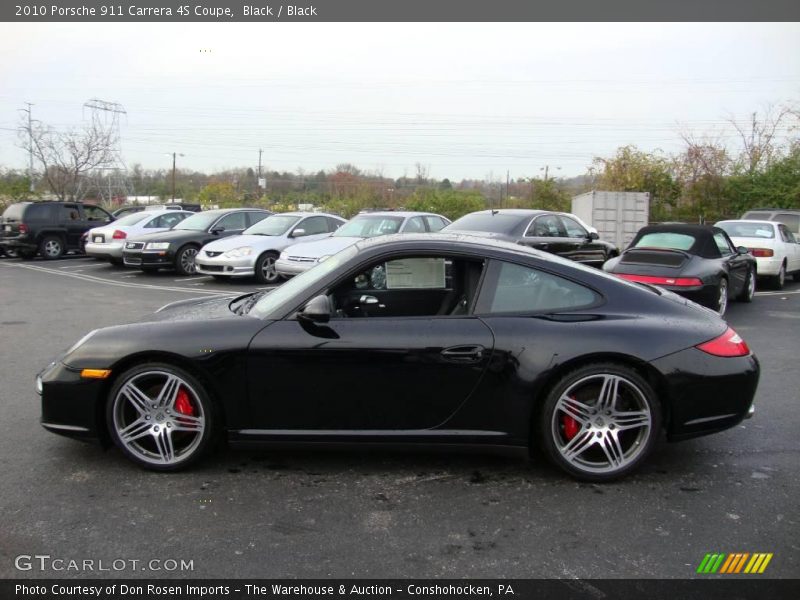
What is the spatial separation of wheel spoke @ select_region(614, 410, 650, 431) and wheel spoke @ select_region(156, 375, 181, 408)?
99.1 inches

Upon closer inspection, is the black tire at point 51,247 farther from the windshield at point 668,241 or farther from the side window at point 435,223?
the windshield at point 668,241

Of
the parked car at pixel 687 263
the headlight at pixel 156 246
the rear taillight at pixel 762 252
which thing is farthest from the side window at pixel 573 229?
the headlight at pixel 156 246

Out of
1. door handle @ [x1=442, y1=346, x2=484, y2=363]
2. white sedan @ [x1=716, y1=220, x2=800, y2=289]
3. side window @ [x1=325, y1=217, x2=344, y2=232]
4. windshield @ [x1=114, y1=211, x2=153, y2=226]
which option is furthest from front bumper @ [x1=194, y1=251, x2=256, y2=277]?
door handle @ [x1=442, y1=346, x2=484, y2=363]

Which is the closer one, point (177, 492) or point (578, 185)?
point (177, 492)

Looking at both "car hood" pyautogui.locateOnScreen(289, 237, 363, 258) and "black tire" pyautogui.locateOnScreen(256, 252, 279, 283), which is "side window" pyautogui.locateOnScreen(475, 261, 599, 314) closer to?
"car hood" pyautogui.locateOnScreen(289, 237, 363, 258)

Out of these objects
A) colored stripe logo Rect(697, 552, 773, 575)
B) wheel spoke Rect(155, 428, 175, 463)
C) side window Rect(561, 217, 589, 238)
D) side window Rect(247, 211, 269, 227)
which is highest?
side window Rect(247, 211, 269, 227)

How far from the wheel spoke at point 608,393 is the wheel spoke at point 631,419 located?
75mm

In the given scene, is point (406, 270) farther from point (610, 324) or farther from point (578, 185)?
point (578, 185)

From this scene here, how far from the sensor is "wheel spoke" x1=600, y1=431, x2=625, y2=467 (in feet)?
12.4

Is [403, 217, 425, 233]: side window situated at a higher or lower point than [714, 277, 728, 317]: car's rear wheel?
higher

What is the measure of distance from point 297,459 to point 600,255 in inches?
375

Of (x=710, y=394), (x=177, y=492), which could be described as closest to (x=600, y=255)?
(x=710, y=394)
